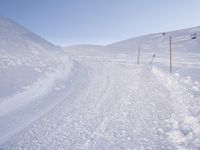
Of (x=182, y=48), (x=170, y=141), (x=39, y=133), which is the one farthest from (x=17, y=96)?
(x=182, y=48)

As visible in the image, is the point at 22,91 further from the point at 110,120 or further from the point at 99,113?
the point at 110,120

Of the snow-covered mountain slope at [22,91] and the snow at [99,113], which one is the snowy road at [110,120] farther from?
the snow-covered mountain slope at [22,91]

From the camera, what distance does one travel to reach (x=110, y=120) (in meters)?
8.76

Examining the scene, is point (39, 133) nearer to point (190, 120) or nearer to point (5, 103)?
point (5, 103)

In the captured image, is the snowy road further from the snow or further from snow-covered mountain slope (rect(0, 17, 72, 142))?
snow-covered mountain slope (rect(0, 17, 72, 142))

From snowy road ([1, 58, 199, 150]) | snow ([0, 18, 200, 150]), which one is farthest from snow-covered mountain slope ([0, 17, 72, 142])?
snowy road ([1, 58, 199, 150])

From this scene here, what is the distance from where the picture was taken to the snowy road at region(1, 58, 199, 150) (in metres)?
6.88

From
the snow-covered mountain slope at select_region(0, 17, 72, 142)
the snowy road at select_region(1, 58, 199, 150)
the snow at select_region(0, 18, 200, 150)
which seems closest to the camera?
the snowy road at select_region(1, 58, 199, 150)

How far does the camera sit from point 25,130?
7910mm

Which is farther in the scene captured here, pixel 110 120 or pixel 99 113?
pixel 99 113

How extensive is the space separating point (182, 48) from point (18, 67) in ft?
152

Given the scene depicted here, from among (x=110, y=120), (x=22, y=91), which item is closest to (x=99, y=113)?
(x=110, y=120)

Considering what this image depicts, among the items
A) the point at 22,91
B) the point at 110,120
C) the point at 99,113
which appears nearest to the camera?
the point at 110,120

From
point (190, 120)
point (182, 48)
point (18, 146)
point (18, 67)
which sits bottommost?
point (18, 146)
